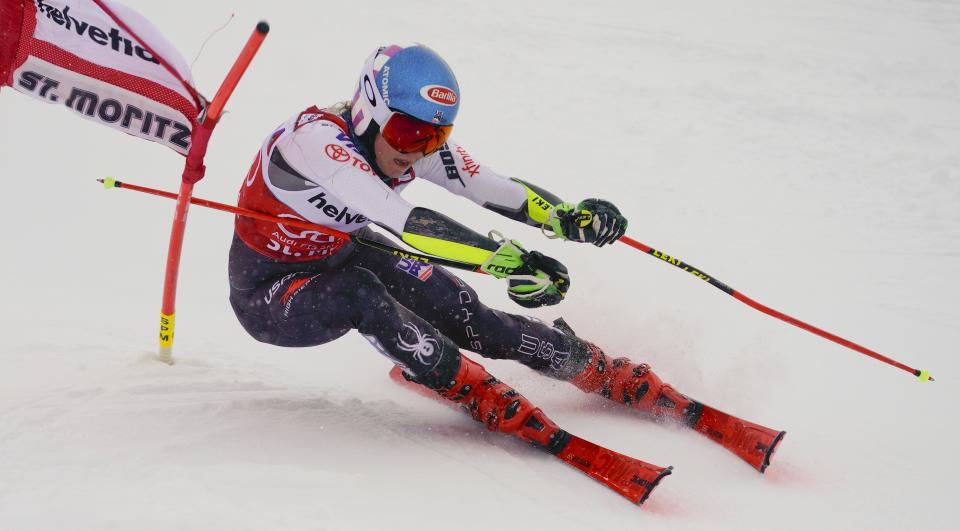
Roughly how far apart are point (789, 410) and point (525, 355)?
1333 millimetres

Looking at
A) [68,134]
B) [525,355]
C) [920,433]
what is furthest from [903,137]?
[68,134]

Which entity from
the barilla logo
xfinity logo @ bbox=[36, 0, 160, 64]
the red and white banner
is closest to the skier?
the barilla logo

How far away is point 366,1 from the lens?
1048 cm

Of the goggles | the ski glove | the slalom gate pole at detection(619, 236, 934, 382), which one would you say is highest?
the slalom gate pole at detection(619, 236, 934, 382)

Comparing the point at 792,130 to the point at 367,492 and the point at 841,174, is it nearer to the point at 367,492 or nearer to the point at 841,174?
the point at 841,174

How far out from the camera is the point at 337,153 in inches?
111

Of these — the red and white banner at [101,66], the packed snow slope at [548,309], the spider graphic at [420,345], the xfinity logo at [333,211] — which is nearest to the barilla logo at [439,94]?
the xfinity logo at [333,211]

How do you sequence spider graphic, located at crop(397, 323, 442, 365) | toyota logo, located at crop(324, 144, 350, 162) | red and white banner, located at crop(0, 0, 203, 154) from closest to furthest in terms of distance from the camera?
1. toyota logo, located at crop(324, 144, 350, 162)
2. spider graphic, located at crop(397, 323, 442, 365)
3. red and white banner, located at crop(0, 0, 203, 154)

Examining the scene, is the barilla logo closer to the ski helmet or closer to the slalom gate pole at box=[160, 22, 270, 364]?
the ski helmet

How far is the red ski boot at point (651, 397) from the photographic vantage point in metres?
3.37

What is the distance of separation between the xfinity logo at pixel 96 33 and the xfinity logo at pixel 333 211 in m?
0.98

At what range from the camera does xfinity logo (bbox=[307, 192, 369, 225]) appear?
2969 mm

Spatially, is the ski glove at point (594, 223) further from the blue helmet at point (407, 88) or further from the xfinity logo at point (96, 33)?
the xfinity logo at point (96, 33)

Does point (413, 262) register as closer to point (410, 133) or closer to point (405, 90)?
point (410, 133)
